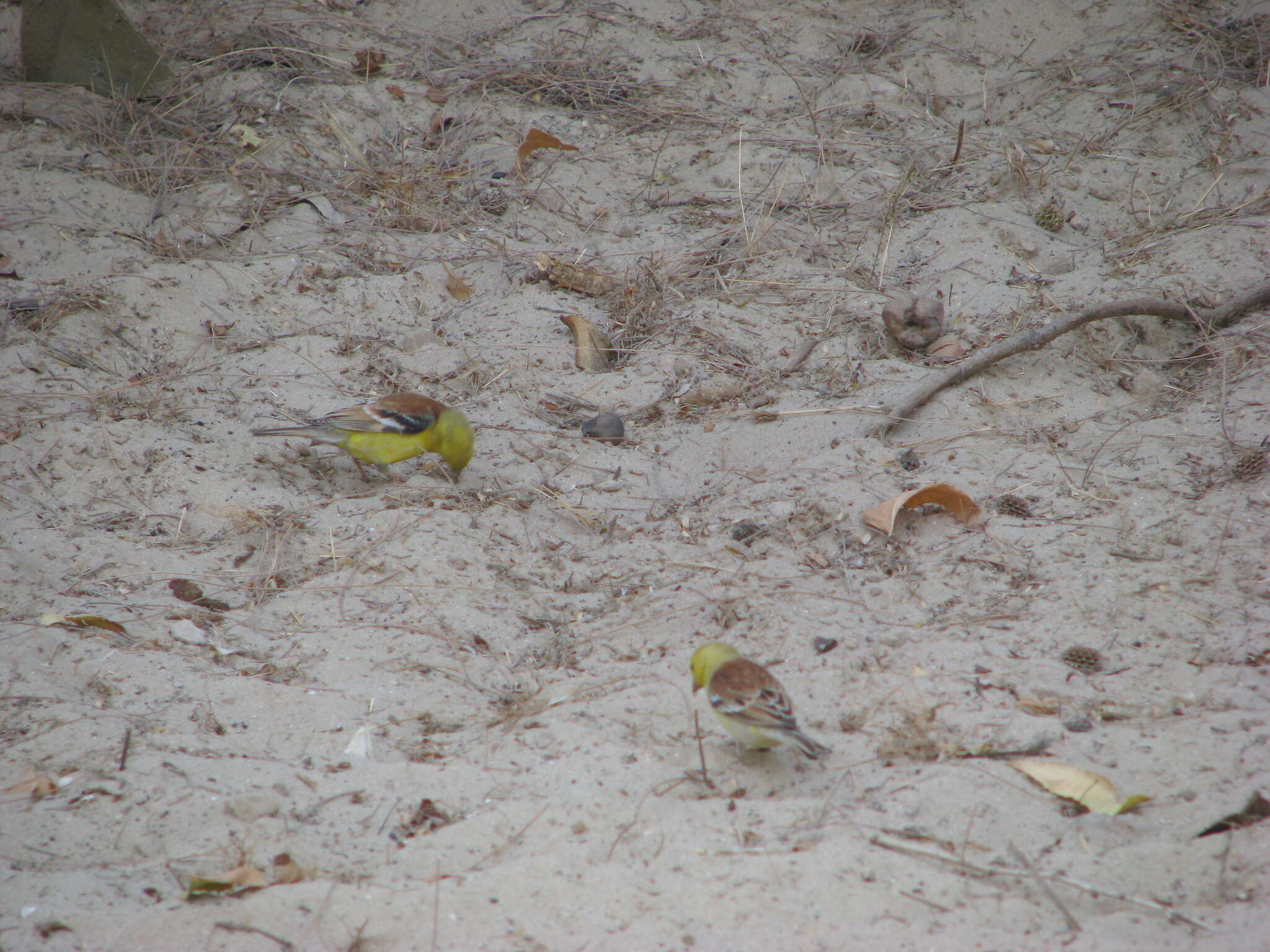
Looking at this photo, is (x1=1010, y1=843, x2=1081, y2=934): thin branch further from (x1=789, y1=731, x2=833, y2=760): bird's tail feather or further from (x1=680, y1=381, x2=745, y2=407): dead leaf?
(x1=680, y1=381, x2=745, y2=407): dead leaf

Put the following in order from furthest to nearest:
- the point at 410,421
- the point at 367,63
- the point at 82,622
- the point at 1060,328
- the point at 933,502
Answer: the point at 367,63 → the point at 1060,328 → the point at 410,421 → the point at 933,502 → the point at 82,622

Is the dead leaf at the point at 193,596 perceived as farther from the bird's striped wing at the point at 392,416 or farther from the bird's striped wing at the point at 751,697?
the bird's striped wing at the point at 751,697

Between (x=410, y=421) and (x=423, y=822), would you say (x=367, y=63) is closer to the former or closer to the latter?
(x=410, y=421)

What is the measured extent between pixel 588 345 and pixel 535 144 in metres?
2.60

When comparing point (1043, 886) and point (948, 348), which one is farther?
point (948, 348)

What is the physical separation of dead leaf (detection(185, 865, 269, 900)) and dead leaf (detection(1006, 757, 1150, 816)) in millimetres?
2508

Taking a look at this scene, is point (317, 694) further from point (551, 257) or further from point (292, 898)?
point (551, 257)

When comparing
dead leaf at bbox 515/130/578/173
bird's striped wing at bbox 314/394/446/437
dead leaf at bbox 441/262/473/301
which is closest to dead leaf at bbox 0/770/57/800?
bird's striped wing at bbox 314/394/446/437

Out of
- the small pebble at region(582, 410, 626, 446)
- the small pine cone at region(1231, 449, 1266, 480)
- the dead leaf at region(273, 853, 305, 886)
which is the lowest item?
the small pebble at region(582, 410, 626, 446)

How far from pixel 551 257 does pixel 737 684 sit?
4443mm

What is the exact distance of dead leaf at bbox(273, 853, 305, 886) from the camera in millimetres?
2811

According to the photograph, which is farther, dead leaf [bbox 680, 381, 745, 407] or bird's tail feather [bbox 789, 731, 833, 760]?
dead leaf [bbox 680, 381, 745, 407]

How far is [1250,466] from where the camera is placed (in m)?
4.34

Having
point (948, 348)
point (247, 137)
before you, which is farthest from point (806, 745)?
point (247, 137)
